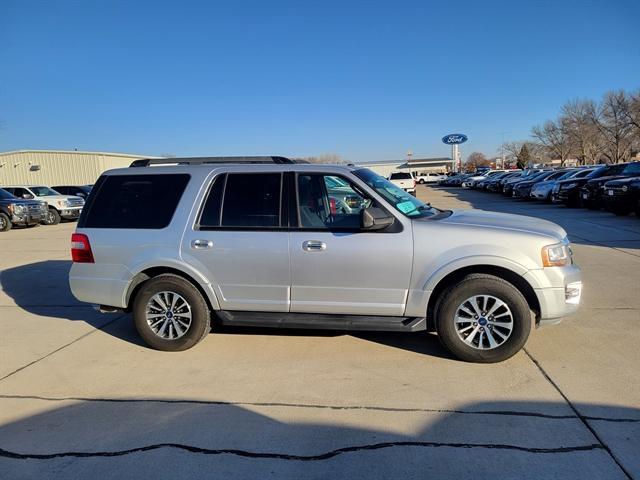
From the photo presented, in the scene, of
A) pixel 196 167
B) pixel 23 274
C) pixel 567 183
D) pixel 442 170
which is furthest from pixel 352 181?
pixel 442 170

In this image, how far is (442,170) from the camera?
3947 inches

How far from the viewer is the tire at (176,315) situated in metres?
4.93

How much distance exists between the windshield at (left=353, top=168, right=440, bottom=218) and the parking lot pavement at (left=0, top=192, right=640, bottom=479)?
1350 millimetres

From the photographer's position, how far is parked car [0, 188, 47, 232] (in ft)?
63.3

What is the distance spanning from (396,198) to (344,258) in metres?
0.86

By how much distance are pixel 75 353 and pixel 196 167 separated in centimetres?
233

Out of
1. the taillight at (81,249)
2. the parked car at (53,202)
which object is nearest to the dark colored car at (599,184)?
the taillight at (81,249)

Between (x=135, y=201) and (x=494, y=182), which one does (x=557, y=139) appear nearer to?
(x=494, y=182)

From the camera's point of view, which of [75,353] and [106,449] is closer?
[106,449]

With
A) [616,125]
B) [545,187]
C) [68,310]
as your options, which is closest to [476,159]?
[616,125]

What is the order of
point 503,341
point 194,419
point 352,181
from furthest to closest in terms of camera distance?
point 352,181 < point 503,341 < point 194,419

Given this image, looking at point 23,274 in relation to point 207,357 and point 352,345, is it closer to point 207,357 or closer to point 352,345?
point 207,357

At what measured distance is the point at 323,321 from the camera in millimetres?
4684

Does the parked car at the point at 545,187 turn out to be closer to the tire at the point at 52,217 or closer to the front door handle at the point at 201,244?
the front door handle at the point at 201,244
